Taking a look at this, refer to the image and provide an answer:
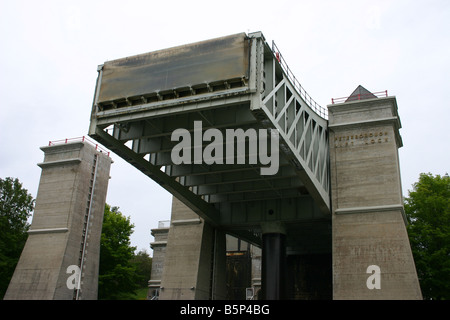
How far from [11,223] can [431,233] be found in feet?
124

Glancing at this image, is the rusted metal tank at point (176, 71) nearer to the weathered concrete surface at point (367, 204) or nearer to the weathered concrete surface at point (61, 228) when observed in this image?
the weathered concrete surface at point (367, 204)

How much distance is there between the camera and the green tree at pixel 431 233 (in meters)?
32.6

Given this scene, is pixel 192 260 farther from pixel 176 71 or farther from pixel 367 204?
pixel 176 71

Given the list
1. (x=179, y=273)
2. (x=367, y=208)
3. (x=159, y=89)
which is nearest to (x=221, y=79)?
(x=159, y=89)

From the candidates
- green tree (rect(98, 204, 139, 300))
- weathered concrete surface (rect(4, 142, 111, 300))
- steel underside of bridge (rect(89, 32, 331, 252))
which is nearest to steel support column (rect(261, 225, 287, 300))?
steel underside of bridge (rect(89, 32, 331, 252))

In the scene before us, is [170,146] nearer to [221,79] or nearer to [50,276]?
[221,79]

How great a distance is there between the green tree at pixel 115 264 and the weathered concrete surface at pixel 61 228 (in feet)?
24.0

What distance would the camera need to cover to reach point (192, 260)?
106 feet

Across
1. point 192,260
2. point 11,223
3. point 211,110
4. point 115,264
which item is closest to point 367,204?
point 211,110

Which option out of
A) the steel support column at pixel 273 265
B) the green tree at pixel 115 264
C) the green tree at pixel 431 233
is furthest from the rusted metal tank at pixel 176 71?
the green tree at pixel 115 264

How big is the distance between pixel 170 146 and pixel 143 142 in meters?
1.57

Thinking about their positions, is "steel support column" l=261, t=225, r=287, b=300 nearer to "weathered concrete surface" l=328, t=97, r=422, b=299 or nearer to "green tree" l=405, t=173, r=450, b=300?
"weathered concrete surface" l=328, t=97, r=422, b=299
